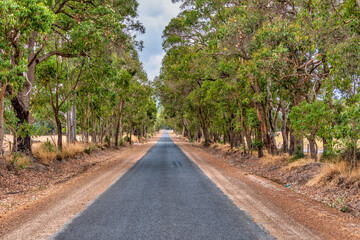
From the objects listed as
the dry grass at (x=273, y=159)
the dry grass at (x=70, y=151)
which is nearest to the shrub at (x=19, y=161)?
the dry grass at (x=70, y=151)

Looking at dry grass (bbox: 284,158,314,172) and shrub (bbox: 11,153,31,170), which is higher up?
shrub (bbox: 11,153,31,170)

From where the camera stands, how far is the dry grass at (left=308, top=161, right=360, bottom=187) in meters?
8.12

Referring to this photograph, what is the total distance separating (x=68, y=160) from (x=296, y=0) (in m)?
14.7

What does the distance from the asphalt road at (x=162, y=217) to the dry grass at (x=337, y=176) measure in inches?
141

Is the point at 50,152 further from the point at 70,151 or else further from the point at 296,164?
the point at 296,164

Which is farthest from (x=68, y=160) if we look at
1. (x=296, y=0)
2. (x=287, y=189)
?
(x=296, y=0)

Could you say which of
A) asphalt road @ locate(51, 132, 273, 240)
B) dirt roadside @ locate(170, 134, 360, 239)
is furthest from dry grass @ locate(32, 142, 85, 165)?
dirt roadside @ locate(170, 134, 360, 239)

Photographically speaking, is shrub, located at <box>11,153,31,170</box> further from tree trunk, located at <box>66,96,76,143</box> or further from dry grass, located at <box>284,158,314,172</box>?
dry grass, located at <box>284,158,314,172</box>

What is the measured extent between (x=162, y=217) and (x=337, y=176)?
6197mm

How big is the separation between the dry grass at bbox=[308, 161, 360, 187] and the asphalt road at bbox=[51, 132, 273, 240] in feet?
11.7

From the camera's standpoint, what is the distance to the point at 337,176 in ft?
28.6

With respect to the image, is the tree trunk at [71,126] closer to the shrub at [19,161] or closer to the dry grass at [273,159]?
the shrub at [19,161]

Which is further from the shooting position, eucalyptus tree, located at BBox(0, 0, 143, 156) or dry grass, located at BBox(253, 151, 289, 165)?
dry grass, located at BBox(253, 151, 289, 165)

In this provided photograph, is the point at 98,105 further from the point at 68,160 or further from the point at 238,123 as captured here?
the point at 238,123
